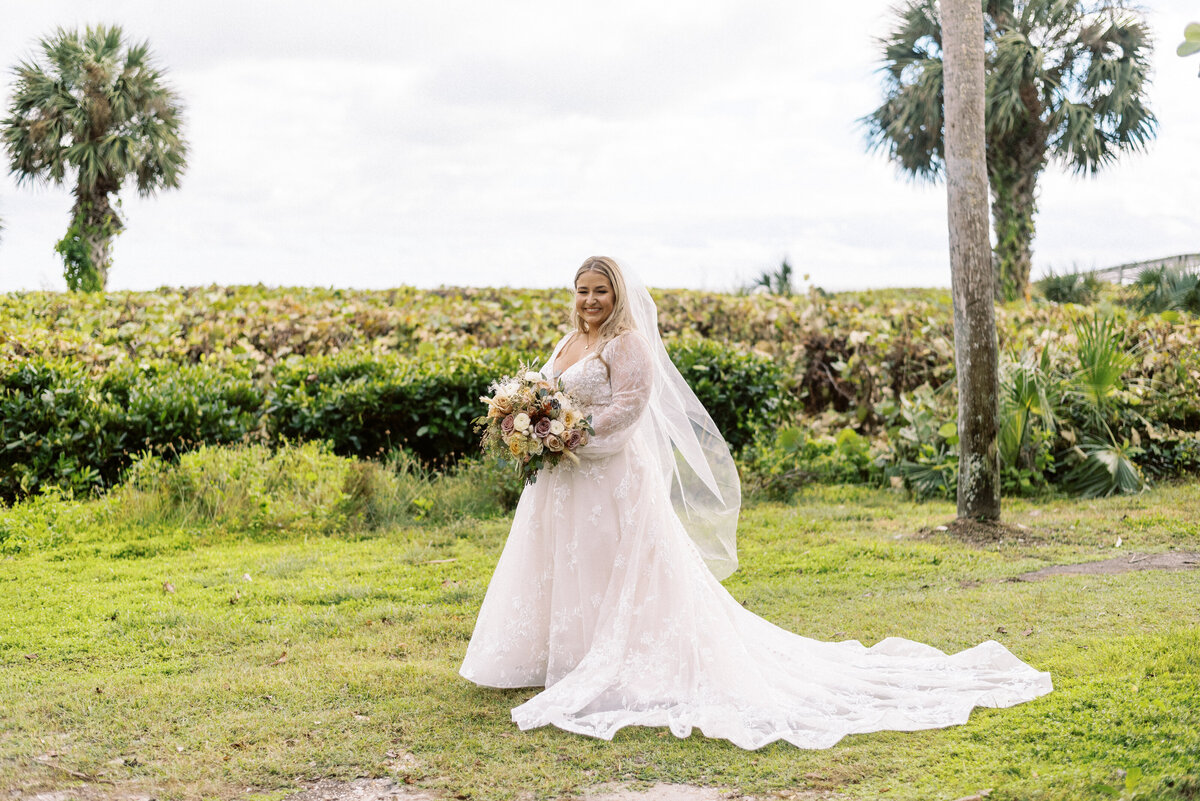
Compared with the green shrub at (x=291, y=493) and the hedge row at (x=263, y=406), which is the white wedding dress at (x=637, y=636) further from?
the hedge row at (x=263, y=406)

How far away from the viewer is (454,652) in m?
5.97

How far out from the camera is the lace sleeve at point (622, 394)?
5.09 meters

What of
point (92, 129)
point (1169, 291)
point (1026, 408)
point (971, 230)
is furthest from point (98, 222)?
point (1169, 291)

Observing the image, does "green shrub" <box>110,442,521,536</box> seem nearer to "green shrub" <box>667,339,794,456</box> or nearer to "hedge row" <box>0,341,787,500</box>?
"hedge row" <box>0,341,787,500</box>

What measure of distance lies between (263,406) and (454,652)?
19.0 feet

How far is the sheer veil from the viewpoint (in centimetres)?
560

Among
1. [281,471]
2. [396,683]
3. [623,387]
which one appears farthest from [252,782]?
[281,471]

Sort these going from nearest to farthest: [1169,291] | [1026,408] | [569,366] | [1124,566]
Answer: [569,366] < [1124,566] < [1026,408] < [1169,291]

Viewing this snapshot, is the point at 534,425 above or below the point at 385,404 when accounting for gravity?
above

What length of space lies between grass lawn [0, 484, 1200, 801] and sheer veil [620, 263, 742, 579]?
39.2 inches

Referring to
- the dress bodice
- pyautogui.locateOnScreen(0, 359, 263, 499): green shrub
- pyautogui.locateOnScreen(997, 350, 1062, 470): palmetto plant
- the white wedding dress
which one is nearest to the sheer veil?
the white wedding dress

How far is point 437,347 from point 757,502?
178 inches

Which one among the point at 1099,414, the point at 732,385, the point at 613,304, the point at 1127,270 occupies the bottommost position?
the point at 1099,414

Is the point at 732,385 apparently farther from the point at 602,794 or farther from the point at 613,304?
the point at 602,794
